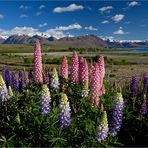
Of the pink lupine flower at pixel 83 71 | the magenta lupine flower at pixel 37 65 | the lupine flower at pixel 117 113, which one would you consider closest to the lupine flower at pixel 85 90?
the pink lupine flower at pixel 83 71

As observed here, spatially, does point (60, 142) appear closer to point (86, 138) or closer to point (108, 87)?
point (86, 138)

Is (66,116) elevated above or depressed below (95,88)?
below

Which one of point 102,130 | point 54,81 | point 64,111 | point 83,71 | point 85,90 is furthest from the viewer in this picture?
point 83,71

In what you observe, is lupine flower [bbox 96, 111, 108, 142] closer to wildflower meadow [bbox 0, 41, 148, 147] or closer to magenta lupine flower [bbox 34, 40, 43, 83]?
wildflower meadow [bbox 0, 41, 148, 147]

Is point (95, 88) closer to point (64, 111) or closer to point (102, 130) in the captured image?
point (64, 111)

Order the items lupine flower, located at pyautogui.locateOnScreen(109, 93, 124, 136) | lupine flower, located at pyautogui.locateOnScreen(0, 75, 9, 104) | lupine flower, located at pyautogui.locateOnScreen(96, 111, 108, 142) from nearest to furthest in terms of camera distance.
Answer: lupine flower, located at pyautogui.locateOnScreen(96, 111, 108, 142)
lupine flower, located at pyautogui.locateOnScreen(109, 93, 124, 136)
lupine flower, located at pyautogui.locateOnScreen(0, 75, 9, 104)

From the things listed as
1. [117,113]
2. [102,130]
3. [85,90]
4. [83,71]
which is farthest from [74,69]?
[102,130]

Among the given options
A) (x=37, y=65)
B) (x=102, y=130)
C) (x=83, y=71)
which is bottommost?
(x=102, y=130)

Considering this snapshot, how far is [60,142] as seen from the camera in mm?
5172

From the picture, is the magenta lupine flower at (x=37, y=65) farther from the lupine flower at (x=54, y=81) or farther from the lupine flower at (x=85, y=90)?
the lupine flower at (x=85, y=90)

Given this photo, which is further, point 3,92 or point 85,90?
point 85,90

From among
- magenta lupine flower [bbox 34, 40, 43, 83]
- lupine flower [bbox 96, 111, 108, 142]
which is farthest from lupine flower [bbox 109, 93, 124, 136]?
magenta lupine flower [bbox 34, 40, 43, 83]

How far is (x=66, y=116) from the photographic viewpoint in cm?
523

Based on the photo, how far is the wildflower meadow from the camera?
5273 millimetres
